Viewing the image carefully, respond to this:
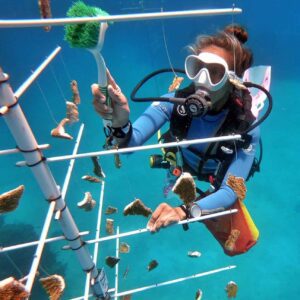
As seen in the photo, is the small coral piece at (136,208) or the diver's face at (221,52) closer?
the small coral piece at (136,208)

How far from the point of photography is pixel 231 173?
2.33 m

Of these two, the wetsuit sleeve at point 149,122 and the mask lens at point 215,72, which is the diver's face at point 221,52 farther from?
the wetsuit sleeve at point 149,122

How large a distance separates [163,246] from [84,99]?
5846 mm

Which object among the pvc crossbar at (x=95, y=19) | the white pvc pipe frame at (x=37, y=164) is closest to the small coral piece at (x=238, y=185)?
the white pvc pipe frame at (x=37, y=164)

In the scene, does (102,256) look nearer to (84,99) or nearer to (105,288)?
(105,288)

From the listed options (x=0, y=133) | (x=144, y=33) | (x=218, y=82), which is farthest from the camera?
(x=144, y=33)

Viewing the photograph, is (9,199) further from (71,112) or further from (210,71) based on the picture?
(210,71)

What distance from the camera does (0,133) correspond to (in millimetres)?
9242

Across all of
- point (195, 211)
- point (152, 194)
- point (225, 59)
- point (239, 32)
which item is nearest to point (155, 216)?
point (195, 211)

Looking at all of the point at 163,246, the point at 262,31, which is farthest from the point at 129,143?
the point at 262,31

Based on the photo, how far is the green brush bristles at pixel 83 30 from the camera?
1264mm

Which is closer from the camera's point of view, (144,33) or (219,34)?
(219,34)

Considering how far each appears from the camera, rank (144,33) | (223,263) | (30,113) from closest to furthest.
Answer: (223,263) < (30,113) < (144,33)

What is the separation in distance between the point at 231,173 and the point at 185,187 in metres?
0.55
